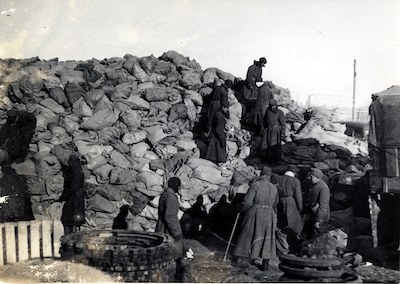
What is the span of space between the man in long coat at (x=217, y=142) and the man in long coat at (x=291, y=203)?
3139 millimetres

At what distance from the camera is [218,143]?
1187cm

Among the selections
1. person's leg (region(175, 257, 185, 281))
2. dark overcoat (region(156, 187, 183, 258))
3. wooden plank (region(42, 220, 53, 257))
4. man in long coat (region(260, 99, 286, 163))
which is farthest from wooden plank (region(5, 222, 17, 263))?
man in long coat (region(260, 99, 286, 163))

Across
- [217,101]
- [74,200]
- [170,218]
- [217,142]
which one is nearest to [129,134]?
[217,142]

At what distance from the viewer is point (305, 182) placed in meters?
10.3

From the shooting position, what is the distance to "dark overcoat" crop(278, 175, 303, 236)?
8758mm

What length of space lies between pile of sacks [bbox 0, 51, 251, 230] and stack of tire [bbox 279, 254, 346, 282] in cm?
453

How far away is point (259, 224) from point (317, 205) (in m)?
1.20

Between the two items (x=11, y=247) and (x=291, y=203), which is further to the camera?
(x=291, y=203)

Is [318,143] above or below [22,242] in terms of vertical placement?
above

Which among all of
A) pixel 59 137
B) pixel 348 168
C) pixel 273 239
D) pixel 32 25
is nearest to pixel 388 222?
pixel 273 239

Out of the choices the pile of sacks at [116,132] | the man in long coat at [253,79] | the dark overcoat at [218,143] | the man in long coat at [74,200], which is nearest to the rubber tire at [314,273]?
the pile of sacks at [116,132]

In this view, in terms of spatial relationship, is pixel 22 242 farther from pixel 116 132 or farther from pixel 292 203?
pixel 116 132

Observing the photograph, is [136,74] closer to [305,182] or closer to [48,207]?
[48,207]

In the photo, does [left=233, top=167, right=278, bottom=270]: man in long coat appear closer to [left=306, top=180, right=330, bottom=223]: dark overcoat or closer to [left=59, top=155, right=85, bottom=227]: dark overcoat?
[left=306, top=180, right=330, bottom=223]: dark overcoat
